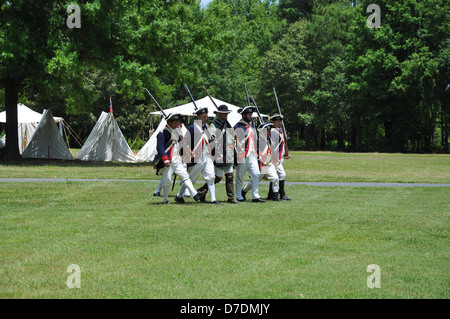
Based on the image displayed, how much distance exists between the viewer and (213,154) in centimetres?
1353

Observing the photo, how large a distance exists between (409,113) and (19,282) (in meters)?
51.4

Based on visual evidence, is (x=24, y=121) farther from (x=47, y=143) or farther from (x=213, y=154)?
(x=213, y=154)

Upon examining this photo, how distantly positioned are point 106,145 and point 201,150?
20.6 m

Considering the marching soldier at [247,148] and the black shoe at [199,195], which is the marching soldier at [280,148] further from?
the black shoe at [199,195]

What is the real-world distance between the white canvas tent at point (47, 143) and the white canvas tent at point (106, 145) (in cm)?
97

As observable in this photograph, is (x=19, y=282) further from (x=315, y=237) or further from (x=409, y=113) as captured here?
(x=409, y=113)

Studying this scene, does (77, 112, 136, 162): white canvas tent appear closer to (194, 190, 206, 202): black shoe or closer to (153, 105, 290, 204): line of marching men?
(153, 105, 290, 204): line of marching men

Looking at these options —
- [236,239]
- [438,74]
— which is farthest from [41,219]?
[438,74]

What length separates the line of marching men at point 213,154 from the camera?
42.8 ft

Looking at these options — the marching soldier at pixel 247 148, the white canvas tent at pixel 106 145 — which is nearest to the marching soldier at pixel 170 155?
the marching soldier at pixel 247 148

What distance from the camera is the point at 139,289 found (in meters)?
5.98

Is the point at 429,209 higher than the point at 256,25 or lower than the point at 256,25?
lower
